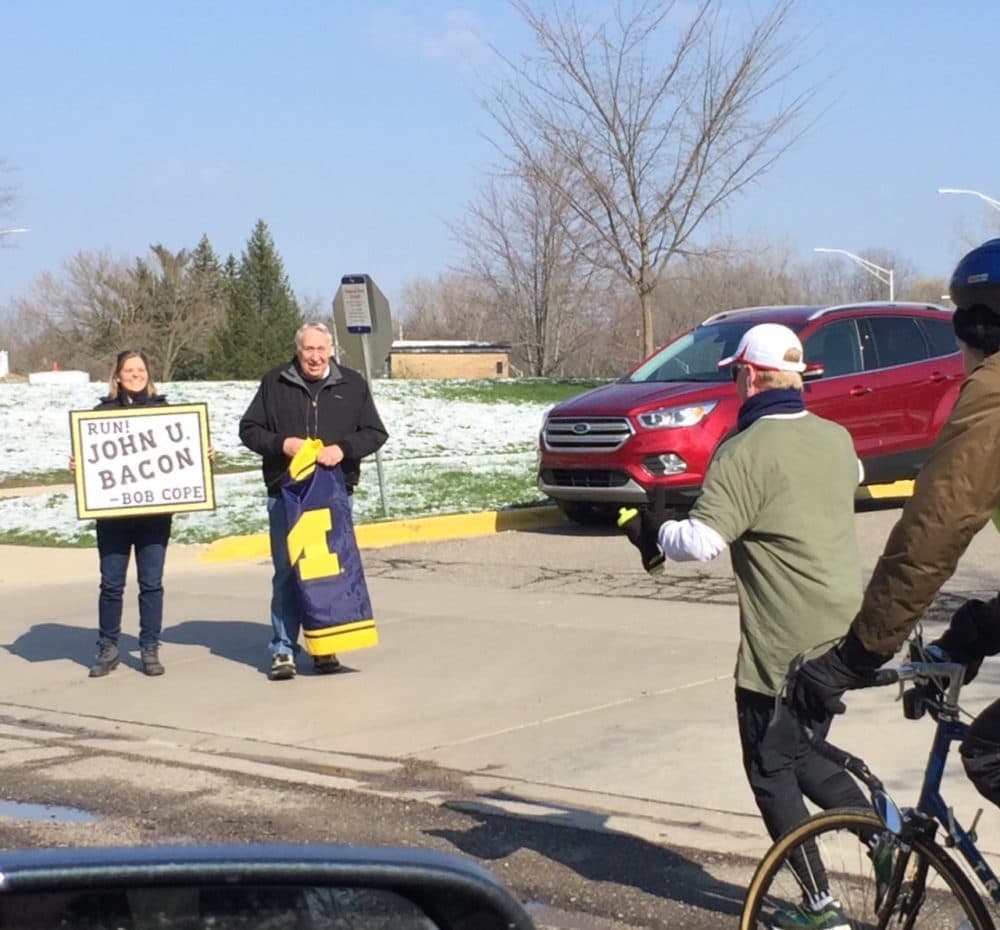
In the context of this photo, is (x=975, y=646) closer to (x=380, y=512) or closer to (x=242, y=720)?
(x=242, y=720)

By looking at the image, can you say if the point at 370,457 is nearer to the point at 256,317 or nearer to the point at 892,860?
the point at 892,860

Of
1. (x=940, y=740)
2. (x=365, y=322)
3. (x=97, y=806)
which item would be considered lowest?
(x=97, y=806)

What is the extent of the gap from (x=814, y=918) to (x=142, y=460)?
6.28 m

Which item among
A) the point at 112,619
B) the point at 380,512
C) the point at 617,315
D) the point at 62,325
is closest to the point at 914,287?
the point at 617,315

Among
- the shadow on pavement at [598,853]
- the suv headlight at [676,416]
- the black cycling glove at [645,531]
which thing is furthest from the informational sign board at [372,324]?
the black cycling glove at [645,531]

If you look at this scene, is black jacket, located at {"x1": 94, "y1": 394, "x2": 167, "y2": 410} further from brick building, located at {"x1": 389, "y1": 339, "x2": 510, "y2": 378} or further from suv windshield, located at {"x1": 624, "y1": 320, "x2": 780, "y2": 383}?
brick building, located at {"x1": 389, "y1": 339, "x2": 510, "y2": 378}

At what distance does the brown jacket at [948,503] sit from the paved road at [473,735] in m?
1.91

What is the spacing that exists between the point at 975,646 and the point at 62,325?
69215 millimetres

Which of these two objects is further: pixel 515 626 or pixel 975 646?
pixel 515 626

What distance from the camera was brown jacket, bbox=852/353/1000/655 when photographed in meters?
3.42

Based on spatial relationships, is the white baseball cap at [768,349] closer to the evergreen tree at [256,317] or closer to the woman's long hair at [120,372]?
the woman's long hair at [120,372]

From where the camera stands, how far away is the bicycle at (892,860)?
369 centimetres

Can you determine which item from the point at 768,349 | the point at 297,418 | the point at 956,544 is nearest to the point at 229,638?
the point at 297,418

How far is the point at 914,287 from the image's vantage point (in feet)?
284
